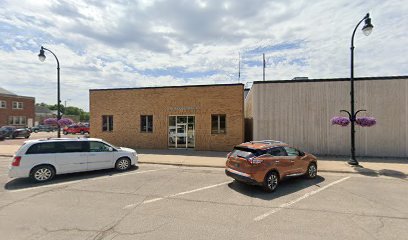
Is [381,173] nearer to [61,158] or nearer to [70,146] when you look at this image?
[70,146]

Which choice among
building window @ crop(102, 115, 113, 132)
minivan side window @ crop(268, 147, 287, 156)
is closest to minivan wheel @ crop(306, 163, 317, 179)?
minivan side window @ crop(268, 147, 287, 156)

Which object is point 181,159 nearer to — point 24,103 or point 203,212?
point 203,212

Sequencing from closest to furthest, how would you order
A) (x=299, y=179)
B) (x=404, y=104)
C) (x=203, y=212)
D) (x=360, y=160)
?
1. (x=203, y=212)
2. (x=299, y=179)
3. (x=360, y=160)
4. (x=404, y=104)

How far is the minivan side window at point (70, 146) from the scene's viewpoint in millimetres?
8719

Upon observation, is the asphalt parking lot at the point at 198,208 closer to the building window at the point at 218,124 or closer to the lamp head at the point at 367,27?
the lamp head at the point at 367,27

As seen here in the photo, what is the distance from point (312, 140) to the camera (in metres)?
14.0

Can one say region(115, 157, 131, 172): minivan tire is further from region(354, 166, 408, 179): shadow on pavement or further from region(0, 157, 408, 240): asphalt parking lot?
region(354, 166, 408, 179): shadow on pavement

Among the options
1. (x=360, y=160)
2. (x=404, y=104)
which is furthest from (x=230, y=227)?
(x=404, y=104)

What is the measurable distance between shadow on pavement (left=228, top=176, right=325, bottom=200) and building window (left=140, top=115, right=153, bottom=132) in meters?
10.4

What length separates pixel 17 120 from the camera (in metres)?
42.5

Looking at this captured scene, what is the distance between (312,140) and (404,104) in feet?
18.6

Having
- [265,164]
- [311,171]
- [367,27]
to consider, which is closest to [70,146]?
[265,164]

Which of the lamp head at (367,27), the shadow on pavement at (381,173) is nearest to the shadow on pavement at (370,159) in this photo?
the shadow on pavement at (381,173)

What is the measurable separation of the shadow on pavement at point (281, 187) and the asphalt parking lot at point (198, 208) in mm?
32
